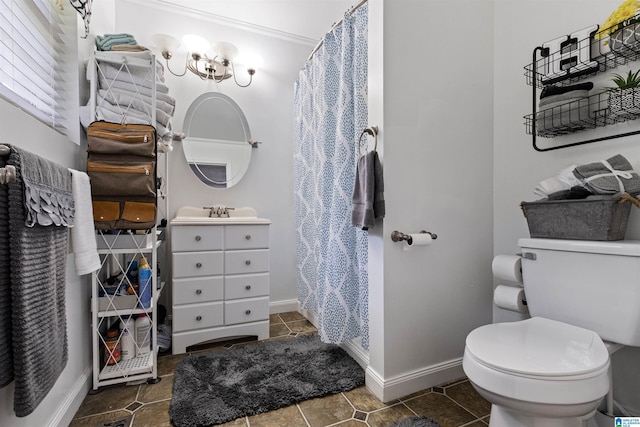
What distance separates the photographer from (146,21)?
2.30m

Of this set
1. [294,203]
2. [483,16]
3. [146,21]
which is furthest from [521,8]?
[146,21]

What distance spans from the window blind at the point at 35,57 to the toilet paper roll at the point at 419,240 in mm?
1568

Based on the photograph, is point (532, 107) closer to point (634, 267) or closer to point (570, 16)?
point (570, 16)

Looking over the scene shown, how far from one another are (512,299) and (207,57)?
268 centimetres

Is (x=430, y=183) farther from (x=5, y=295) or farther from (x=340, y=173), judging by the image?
(x=5, y=295)

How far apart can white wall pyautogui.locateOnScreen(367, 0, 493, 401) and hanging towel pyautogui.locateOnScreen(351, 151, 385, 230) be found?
61 millimetres

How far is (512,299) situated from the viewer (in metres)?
1.44

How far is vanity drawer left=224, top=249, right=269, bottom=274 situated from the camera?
2105mm

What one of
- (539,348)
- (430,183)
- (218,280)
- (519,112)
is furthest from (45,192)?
(519,112)

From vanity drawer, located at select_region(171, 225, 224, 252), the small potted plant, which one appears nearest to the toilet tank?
the small potted plant

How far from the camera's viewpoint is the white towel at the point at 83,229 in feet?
→ 3.98

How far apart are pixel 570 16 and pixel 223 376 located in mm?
2542

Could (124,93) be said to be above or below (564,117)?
above

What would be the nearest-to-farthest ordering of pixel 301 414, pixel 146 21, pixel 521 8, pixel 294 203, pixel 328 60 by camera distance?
pixel 301 414, pixel 521 8, pixel 328 60, pixel 146 21, pixel 294 203
